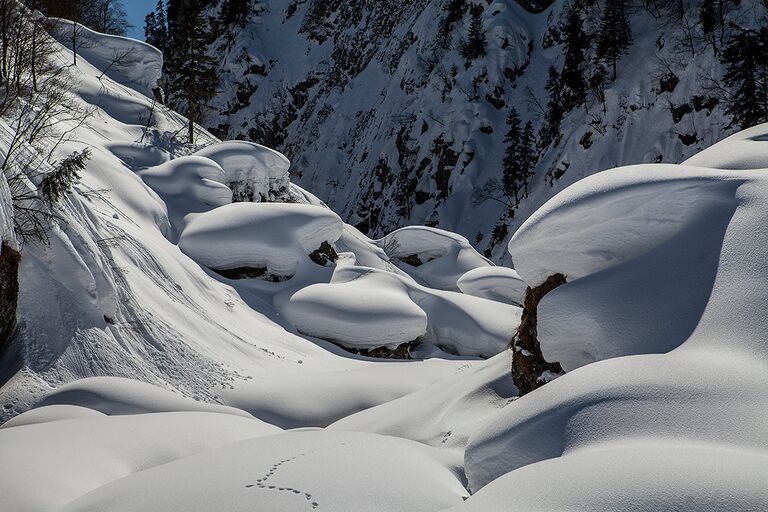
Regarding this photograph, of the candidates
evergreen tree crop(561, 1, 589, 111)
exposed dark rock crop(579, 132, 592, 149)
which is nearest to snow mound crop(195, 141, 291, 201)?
exposed dark rock crop(579, 132, 592, 149)

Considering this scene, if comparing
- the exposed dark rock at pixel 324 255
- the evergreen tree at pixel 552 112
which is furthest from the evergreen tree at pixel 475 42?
the exposed dark rock at pixel 324 255

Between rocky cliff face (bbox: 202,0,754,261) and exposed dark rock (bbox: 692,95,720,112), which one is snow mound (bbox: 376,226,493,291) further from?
exposed dark rock (bbox: 692,95,720,112)

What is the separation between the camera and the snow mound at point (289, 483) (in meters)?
3.94

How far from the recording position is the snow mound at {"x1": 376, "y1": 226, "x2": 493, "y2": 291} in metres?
28.1

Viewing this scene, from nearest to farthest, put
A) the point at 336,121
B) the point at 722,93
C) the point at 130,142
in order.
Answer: the point at 130,142 → the point at 722,93 → the point at 336,121

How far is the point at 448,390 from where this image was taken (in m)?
8.65

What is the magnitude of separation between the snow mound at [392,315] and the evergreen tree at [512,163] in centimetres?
2183

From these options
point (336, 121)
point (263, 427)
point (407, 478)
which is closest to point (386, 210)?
point (336, 121)

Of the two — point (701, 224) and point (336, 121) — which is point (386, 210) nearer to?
point (336, 121)

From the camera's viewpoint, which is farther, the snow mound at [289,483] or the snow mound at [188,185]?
the snow mound at [188,185]

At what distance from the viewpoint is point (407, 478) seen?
4492 millimetres

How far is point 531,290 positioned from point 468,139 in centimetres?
3843

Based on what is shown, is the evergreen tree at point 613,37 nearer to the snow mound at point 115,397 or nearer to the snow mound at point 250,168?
the snow mound at point 250,168

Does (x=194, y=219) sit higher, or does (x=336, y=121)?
(x=336, y=121)
